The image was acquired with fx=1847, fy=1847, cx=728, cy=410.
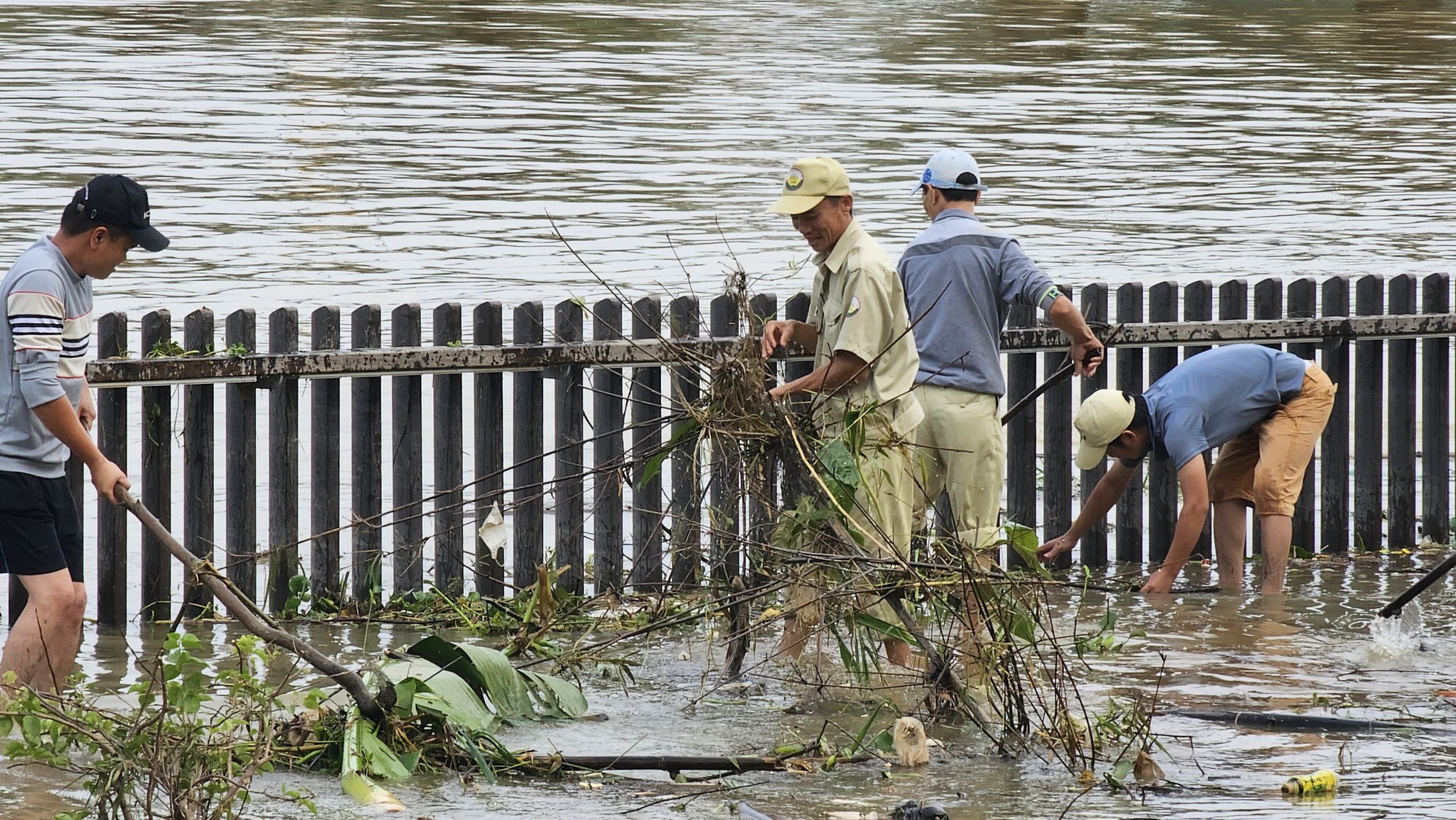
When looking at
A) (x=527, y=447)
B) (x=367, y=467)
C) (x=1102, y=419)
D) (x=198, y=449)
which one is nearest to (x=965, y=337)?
(x=1102, y=419)

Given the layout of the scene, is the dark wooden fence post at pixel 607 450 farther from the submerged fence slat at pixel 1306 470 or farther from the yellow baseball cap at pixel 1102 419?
the submerged fence slat at pixel 1306 470

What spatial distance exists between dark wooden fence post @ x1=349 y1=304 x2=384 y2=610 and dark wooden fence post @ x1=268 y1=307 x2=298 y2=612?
0.75 ft

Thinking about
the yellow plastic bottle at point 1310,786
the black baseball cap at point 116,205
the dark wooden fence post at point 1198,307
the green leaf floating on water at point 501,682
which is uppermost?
the black baseball cap at point 116,205

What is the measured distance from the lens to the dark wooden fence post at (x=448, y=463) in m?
7.28

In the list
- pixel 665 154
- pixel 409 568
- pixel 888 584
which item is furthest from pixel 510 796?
pixel 665 154

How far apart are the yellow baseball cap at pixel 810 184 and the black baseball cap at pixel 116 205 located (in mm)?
2022

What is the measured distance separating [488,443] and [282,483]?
0.82 meters

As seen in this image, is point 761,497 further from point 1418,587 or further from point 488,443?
point 1418,587

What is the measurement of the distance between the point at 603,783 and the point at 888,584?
100 centimetres

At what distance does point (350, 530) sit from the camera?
7.30m

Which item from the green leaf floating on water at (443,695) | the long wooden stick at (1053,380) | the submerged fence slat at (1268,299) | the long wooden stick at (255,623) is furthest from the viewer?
the submerged fence slat at (1268,299)

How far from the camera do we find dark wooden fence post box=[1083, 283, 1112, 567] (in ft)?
26.1

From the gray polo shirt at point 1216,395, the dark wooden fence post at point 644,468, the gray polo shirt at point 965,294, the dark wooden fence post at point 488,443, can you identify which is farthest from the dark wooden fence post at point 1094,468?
the dark wooden fence post at point 488,443

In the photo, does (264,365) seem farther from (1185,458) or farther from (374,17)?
(374,17)
